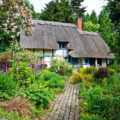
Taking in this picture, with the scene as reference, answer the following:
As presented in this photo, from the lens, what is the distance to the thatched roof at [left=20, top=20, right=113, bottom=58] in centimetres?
1543

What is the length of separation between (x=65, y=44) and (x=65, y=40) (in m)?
0.70

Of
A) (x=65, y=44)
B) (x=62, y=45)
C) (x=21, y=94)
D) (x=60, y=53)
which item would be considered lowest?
(x=21, y=94)

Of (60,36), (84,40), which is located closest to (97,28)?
(84,40)

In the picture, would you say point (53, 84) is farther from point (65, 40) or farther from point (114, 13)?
point (65, 40)

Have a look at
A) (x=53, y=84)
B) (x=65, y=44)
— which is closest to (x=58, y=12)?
(x=65, y=44)

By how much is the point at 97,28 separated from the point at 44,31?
17.0 m

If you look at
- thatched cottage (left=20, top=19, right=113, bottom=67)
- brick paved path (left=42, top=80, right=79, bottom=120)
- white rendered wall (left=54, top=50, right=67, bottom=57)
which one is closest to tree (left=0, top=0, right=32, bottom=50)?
brick paved path (left=42, top=80, right=79, bottom=120)

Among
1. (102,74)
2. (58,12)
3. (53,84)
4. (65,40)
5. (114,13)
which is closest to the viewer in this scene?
(114,13)

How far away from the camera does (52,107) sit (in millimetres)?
4438

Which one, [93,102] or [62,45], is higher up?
[62,45]

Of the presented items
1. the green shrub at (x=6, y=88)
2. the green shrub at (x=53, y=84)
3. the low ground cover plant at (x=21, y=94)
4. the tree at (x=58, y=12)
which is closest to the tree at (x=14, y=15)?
the low ground cover plant at (x=21, y=94)

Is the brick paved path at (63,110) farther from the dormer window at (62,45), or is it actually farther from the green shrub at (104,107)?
the dormer window at (62,45)

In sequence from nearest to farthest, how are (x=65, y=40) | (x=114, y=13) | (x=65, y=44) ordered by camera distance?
(x=114, y=13) < (x=65, y=40) < (x=65, y=44)

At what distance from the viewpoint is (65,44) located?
17297 mm
